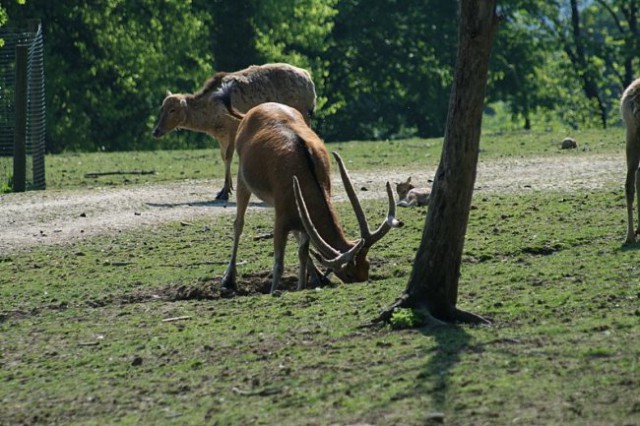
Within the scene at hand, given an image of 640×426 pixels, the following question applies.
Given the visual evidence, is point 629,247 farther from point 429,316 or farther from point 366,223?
point 429,316

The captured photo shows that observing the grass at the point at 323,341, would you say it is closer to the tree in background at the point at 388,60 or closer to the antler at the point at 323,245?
the antler at the point at 323,245

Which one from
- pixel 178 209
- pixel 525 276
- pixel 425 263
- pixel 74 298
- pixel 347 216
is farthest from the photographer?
pixel 178 209

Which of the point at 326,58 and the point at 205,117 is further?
the point at 326,58

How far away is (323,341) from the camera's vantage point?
8.96 m

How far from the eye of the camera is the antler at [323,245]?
1082cm

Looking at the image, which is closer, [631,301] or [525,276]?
[631,301]

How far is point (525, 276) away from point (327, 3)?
39.9 m

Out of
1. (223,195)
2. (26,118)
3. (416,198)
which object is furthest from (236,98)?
(416,198)

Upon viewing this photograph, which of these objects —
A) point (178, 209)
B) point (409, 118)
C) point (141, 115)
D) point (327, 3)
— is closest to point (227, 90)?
point (178, 209)

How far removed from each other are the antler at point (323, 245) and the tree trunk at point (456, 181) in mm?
1579

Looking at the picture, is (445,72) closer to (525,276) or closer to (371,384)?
(525,276)

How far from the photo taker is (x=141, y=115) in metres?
44.4

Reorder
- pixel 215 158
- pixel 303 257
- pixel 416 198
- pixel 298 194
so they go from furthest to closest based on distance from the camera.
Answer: pixel 215 158 < pixel 416 198 < pixel 303 257 < pixel 298 194

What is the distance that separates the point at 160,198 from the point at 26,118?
9.42 ft
